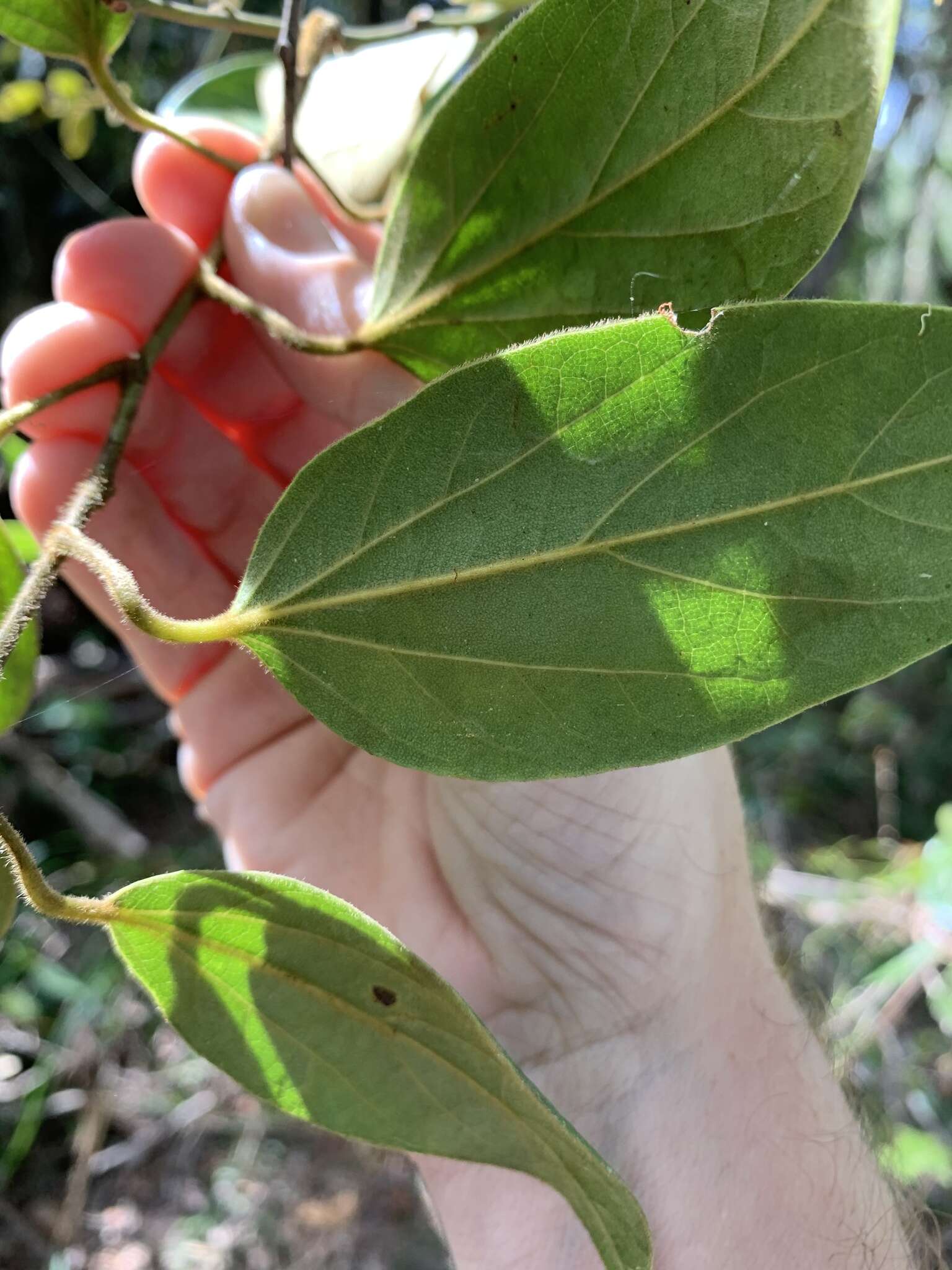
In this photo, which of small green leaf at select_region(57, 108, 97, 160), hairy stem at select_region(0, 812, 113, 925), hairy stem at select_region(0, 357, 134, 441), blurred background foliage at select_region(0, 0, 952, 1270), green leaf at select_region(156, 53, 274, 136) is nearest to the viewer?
hairy stem at select_region(0, 812, 113, 925)

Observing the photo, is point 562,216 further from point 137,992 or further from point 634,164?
point 137,992

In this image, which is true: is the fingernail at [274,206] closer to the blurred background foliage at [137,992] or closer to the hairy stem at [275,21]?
the hairy stem at [275,21]

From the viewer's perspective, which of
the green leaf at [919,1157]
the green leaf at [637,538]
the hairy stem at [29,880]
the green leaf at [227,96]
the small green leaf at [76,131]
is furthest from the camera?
the green leaf at [919,1157]

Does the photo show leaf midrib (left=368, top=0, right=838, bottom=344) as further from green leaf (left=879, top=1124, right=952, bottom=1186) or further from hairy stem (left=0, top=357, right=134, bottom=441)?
green leaf (left=879, top=1124, right=952, bottom=1186)

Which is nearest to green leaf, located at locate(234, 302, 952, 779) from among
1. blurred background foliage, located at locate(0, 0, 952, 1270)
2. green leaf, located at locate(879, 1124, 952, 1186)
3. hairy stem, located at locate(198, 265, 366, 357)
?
hairy stem, located at locate(198, 265, 366, 357)

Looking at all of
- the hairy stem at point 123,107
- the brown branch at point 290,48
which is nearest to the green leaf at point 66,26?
the hairy stem at point 123,107
